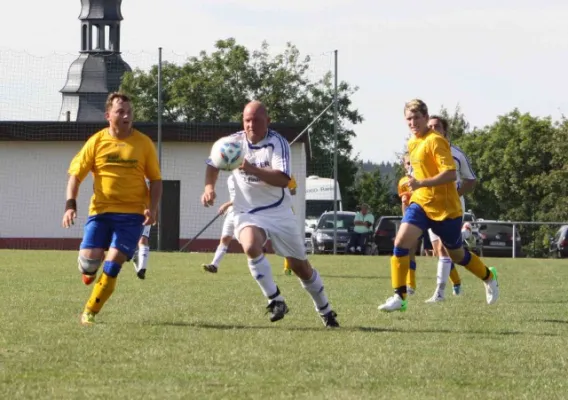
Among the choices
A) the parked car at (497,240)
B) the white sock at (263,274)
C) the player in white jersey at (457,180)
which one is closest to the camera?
the white sock at (263,274)

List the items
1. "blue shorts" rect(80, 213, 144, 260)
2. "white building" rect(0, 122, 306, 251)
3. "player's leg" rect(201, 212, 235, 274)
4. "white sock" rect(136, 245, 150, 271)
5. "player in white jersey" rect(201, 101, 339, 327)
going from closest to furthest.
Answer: "player in white jersey" rect(201, 101, 339, 327), "blue shorts" rect(80, 213, 144, 260), "white sock" rect(136, 245, 150, 271), "player's leg" rect(201, 212, 235, 274), "white building" rect(0, 122, 306, 251)

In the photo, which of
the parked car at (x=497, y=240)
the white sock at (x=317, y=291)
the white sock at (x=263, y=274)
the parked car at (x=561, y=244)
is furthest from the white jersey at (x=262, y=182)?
the parked car at (x=497, y=240)

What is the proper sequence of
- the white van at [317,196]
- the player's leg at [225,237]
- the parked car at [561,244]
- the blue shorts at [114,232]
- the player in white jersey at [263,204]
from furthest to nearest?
the white van at [317,196] < the parked car at [561,244] < the player's leg at [225,237] < the blue shorts at [114,232] < the player in white jersey at [263,204]

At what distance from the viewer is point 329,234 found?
3809 centimetres

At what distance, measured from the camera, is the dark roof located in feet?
129

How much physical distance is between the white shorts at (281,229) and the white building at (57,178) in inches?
1146

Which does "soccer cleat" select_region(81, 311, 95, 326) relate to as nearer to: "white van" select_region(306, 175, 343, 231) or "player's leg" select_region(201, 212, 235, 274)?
"player's leg" select_region(201, 212, 235, 274)

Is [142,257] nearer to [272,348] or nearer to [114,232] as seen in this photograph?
[114,232]

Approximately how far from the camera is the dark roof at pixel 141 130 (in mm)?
39281

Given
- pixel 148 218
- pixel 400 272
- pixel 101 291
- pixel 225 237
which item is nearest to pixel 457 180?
pixel 400 272

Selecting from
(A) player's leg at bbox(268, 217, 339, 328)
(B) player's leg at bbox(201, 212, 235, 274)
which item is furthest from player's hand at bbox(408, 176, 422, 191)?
(B) player's leg at bbox(201, 212, 235, 274)

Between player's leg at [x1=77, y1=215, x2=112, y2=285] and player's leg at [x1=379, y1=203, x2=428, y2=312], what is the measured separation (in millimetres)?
2629

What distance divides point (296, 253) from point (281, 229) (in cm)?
23

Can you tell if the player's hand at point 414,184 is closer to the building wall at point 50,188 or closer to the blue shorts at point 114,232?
the blue shorts at point 114,232
